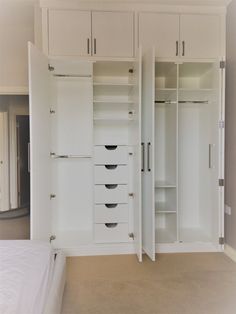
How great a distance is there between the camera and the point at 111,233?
3.04 meters


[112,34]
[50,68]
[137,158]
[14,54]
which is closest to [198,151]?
[137,158]

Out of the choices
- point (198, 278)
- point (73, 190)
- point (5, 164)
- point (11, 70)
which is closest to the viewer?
point (198, 278)

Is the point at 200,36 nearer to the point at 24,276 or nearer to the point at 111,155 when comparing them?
the point at 111,155

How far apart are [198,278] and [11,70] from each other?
335cm

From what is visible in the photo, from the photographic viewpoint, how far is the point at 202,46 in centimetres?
300

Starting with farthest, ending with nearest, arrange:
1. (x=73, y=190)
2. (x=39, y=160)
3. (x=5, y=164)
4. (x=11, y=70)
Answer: (x=5, y=164)
(x=11, y=70)
(x=73, y=190)
(x=39, y=160)

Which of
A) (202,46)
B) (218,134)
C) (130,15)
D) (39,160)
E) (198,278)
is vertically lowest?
(198,278)

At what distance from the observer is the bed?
50.9 inches

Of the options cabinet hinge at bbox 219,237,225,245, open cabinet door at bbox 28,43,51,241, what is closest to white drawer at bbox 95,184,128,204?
open cabinet door at bbox 28,43,51,241

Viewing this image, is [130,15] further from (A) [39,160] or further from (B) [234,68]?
(A) [39,160]

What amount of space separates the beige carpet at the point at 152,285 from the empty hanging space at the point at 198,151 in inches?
17.7

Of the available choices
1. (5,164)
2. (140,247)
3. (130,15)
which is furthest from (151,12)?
(5,164)

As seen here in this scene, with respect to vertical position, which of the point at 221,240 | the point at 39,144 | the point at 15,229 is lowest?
the point at 15,229

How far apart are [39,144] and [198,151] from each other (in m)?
1.92
